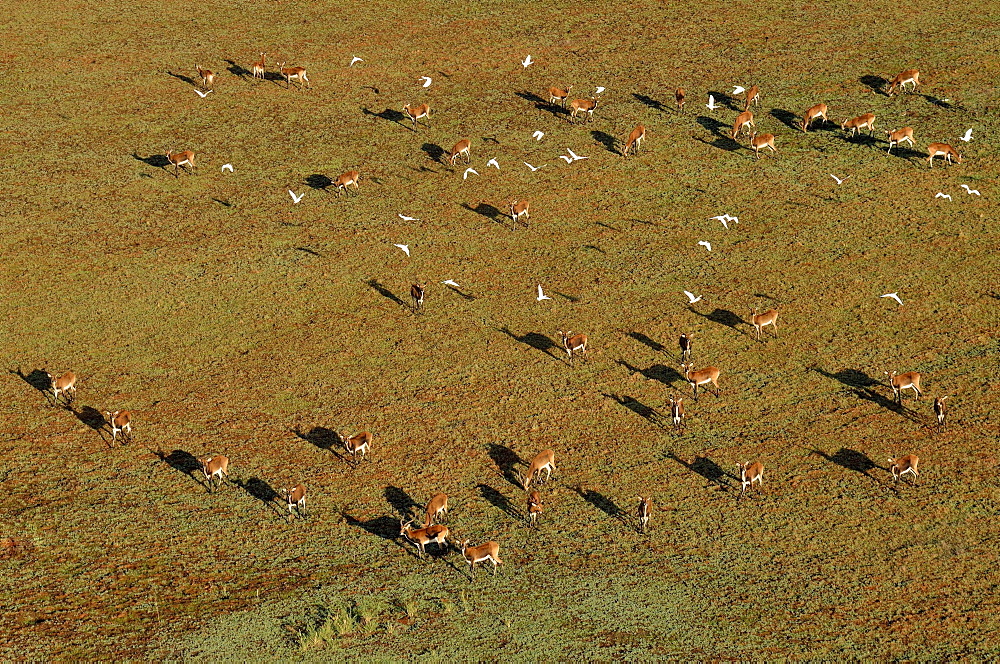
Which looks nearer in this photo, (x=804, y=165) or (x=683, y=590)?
(x=683, y=590)

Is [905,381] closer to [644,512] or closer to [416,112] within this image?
[644,512]

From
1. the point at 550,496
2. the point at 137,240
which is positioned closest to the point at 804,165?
the point at 550,496

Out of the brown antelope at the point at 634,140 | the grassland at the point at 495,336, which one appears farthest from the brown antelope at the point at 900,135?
the brown antelope at the point at 634,140

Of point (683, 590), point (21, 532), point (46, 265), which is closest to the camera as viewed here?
point (683, 590)

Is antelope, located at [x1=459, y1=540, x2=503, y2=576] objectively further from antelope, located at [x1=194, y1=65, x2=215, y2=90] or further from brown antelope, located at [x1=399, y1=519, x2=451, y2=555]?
antelope, located at [x1=194, y1=65, x2=215, y2=90]

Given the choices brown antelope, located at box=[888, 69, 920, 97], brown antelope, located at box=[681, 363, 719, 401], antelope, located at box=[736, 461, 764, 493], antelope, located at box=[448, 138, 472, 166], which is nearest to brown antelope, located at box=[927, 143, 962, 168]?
brown antelope, located at box=[888, 69, 920, 97]

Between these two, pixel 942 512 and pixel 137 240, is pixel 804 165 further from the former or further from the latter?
pixel 137 240

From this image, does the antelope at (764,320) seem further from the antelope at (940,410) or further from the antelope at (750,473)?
the antelope at (750,473)
